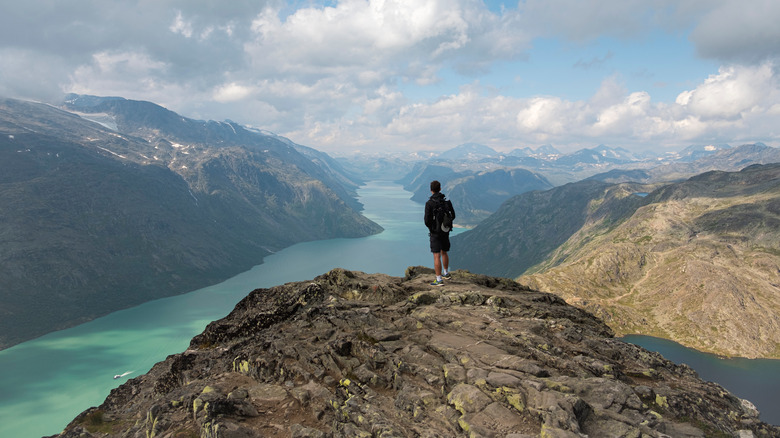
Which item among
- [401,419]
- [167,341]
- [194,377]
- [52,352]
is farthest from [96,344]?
[401,419]

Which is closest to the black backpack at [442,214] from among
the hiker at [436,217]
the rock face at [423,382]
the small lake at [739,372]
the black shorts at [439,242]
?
the hiker at [436,217]

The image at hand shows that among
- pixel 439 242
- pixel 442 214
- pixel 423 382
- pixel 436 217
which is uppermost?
pixel 442 214

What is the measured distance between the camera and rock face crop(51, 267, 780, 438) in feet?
43.8

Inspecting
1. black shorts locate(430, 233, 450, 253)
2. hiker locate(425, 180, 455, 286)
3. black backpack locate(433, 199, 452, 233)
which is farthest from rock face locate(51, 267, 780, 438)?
black backpack locate(433, 199, 452, 233)

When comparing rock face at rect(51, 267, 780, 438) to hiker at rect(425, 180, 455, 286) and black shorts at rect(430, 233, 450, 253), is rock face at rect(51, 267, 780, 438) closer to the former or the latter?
black shorts at rect(430, 233, 450, 253)

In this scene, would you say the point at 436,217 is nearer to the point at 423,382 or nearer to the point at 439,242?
the point at 439,242

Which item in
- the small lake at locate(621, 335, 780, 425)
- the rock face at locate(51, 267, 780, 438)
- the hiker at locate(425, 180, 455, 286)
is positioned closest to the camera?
the rock face at locate(51, 267, 780, 438)

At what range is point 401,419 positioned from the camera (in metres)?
13.7

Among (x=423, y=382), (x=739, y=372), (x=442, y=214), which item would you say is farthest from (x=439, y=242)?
(x=739, y=372)

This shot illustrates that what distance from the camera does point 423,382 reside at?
52.0 feet

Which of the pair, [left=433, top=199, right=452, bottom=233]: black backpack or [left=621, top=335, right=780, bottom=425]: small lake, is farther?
[left=621, top=335, right=780, bottom=425]: small lake

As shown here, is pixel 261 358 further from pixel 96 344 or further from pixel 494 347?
pixel 96 344

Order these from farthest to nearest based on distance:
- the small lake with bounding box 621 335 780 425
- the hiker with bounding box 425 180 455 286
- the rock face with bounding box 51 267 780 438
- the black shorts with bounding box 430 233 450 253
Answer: the small lake with bounding box 621 335 780 425 → the black shorts with bounding box 430 233 450 253 → the hiker with bounding box 425 180 455 286 → the rock face with bounding box 51 267 780 438

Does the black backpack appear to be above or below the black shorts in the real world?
above
